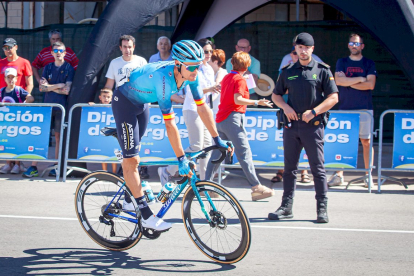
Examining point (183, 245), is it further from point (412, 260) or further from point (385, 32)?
point (385, 32)

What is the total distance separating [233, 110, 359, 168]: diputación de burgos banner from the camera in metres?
9.73

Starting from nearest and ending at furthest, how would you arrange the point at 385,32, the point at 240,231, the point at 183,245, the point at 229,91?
the point at 240,231 → the point at 183,245 → the point at 229,91 → the point at 385,32

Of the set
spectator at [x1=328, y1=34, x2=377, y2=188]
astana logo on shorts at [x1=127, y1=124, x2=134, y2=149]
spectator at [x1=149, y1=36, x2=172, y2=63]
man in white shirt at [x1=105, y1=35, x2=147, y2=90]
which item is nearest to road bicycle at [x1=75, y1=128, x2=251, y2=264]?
astana logo on shorts at [x1=127, y1=124, x2=134, y2=149]

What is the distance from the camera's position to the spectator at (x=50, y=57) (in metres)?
11.5

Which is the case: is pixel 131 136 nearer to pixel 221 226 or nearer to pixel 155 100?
pixel 155 100

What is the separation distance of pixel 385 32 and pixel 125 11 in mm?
4376

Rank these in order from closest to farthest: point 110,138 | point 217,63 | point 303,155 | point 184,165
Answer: point 184,165 < point 217,63 < point 303,155 < point 110,138

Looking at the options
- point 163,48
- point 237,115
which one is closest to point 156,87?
point 237,115

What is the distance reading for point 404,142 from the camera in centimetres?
963

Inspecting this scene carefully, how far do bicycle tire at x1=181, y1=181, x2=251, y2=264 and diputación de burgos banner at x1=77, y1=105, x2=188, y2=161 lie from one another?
4.34 meters

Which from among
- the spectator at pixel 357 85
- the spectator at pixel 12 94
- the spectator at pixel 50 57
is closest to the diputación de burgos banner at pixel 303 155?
the spectator at pixel 357 85

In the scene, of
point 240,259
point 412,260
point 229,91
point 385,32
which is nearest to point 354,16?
point 385,32

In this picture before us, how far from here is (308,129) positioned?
7.40 m

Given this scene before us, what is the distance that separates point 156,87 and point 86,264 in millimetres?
1713
